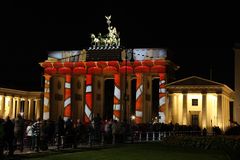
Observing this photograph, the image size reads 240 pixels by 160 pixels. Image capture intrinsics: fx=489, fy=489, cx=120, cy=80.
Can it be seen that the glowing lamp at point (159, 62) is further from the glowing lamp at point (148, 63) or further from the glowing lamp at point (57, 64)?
the glowing lamp at point (57, 64)

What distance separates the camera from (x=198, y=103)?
76.9m

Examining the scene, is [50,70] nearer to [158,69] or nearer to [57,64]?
[57,64]

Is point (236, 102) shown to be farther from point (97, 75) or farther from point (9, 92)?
point (9, 92)

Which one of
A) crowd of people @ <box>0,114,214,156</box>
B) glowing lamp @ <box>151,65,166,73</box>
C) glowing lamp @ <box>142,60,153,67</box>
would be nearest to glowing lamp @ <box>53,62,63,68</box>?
glowing lamp @ <box>142,60,153,67</box>

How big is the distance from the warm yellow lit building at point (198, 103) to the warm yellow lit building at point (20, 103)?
102 feet

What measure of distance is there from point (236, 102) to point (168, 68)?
1528cm

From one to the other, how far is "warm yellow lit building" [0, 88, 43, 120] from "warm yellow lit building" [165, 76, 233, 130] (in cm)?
3103

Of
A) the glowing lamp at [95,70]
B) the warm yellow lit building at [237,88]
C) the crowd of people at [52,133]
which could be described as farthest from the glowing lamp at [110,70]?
the crowd of people at [52,133]

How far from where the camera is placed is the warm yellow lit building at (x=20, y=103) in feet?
295

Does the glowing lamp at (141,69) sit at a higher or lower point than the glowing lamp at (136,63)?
lower

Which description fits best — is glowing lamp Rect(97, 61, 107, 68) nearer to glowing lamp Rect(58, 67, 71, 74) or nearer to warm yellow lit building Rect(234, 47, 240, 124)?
glowing lamp Rect(58, 67, 71, 74)

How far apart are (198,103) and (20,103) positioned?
133ft

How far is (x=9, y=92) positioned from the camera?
300 ft

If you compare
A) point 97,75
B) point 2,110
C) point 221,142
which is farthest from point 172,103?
point 221,142
